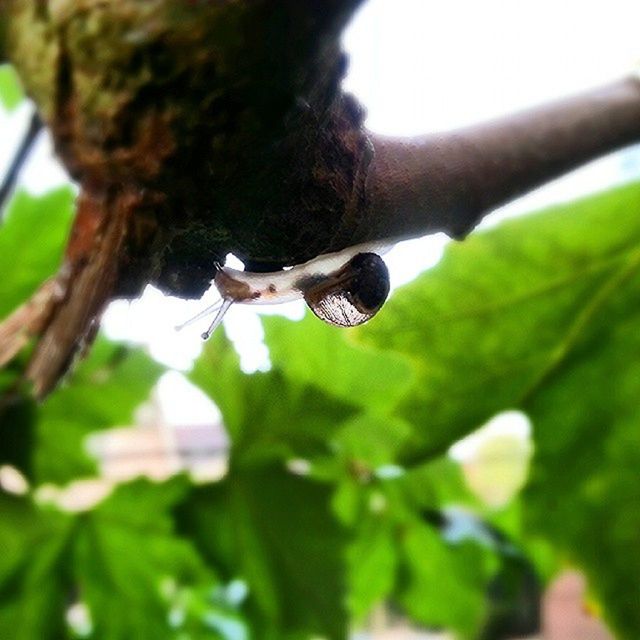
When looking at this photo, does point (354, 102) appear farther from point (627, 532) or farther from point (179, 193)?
point (627, 532)

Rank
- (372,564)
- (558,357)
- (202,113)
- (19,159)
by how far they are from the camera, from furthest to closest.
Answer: (372,564) < (558,357) < (19,159) < (202,113)

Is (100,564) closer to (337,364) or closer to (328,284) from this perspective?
(337,364)

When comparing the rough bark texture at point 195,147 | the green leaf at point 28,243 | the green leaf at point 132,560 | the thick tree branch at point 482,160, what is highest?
the rough bark texture at point 195,147

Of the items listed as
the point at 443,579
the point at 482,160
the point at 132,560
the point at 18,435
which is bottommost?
the point at 443,579

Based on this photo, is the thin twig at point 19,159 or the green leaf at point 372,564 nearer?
the thin twig at point 19,159

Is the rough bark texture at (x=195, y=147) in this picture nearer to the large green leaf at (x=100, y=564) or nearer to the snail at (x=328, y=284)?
the snail at (x=328, y=284)

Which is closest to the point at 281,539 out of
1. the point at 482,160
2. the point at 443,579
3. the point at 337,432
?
the point at 337,432

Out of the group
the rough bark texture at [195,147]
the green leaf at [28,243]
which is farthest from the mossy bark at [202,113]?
the green leaf at [28,243]
